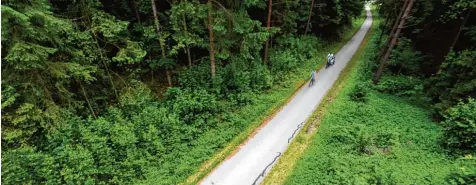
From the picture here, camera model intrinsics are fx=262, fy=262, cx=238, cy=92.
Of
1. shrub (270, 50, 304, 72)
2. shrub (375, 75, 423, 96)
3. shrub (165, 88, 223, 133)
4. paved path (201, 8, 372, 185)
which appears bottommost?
paved path (201, 8, 372, 185)

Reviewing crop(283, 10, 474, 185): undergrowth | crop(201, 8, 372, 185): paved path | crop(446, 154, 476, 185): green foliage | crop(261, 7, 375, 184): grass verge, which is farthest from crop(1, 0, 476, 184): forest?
crop(201, 8, 372, 185): paved path

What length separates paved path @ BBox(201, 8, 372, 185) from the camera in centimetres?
1254

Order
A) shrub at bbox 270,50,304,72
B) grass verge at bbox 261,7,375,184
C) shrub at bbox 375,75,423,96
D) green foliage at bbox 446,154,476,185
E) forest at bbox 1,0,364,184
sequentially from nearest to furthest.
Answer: green foliage at bbox 446,154,476,185 → forest at bbox 1,0,364,184 → grass verge at bbox 261,7,375,184 → shrub at bbox 375,75,423,96 → shrub at bbox 270,50,304,72

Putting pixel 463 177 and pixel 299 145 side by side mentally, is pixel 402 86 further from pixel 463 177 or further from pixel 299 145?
pixel 463 177

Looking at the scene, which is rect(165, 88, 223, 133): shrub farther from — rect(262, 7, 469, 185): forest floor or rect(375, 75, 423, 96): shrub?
rect(375, 75, 423, 96): shrub

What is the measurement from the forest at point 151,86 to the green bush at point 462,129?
55 millimetres

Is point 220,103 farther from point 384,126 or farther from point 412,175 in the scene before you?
point 412,175

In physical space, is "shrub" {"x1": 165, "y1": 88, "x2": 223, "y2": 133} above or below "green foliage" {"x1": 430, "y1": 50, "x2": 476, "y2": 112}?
below

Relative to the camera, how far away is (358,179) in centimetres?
1049

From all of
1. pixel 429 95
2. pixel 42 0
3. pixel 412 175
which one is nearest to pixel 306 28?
pixel 429 95

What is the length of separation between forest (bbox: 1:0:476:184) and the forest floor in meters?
0.71

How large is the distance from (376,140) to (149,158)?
11.5 metres

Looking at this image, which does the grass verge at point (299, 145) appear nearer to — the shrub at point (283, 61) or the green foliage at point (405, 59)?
the shrub at point (283, 61)

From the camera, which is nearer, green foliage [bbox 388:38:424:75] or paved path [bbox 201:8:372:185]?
paved path [bbox 201:8:372:185]
